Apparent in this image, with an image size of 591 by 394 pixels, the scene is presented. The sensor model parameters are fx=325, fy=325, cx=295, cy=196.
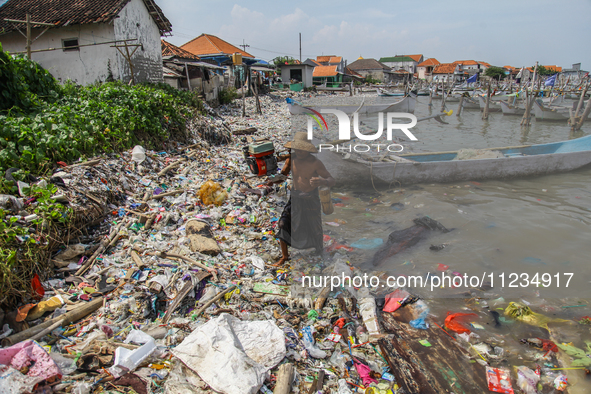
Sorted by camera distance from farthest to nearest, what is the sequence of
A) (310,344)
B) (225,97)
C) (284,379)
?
(225,97) → (310,344) → (284,379)

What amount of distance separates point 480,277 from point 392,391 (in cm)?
239

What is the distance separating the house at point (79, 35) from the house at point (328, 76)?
90.4ft

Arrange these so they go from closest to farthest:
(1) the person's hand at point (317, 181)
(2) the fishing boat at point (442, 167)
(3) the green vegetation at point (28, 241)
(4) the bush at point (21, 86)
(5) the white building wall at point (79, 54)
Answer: (3) the green vegetation at point (28, 241) < (1) the person's hand at point (317, 181) < (4) the bush at point (21, 86) < (2) the fishing boat at point (442, 167) < (5) the white building wall at point (79, 54)

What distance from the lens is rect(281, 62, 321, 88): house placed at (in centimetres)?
3297

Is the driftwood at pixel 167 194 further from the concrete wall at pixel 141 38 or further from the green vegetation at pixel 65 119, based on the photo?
the concrete wall at pixel 141 38

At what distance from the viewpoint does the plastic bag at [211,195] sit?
5.21 metres

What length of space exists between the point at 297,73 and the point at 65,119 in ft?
101

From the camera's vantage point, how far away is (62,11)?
11273 millimetres

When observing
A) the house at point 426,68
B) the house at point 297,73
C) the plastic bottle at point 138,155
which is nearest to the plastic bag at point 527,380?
the plastic bottle at point 138,155

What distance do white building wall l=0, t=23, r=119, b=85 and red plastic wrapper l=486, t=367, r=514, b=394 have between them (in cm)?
1277

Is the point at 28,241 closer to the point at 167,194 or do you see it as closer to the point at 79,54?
the point at 167,194

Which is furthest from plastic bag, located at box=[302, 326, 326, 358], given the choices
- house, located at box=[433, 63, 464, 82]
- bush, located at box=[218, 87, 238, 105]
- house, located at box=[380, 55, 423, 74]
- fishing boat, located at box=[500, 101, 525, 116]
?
house, located at box=[380, 55, 423, 74]

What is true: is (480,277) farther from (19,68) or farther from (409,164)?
(19,68)

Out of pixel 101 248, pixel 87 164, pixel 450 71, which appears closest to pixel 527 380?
pixel 101 248
